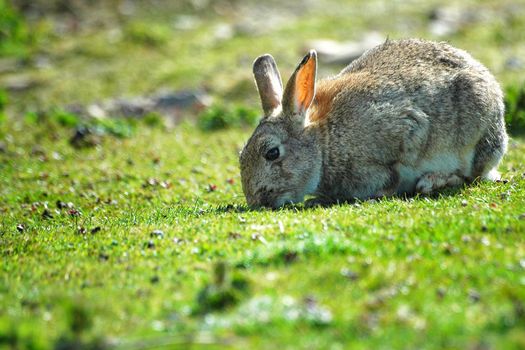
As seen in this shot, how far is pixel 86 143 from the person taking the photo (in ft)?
53.0

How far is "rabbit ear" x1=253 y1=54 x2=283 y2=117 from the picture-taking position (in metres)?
11.4

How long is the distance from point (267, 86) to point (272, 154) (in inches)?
60.6

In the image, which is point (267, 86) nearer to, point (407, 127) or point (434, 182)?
point (407, 127)

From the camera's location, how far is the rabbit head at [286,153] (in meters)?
10.4

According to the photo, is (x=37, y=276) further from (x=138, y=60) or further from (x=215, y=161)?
(x=138, y=60)

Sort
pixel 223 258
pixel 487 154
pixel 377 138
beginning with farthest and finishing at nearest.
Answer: pixel 487 154 < pixel 377 138 < pixel 223 258

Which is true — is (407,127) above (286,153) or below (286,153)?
above

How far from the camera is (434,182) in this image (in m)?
10.6

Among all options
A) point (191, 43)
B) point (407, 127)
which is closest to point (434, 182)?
point (407, 127)

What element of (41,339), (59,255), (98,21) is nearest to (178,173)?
(59,255)

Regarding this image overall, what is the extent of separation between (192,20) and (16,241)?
67.3ft

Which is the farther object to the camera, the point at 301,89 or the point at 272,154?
the point at 301,89

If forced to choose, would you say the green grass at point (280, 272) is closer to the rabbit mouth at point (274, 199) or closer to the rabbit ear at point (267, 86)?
the rabbit mouth at point (274, 199)

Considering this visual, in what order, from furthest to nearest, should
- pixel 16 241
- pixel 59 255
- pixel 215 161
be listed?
pixel 215 161
pixel 16 241
pixel 59 255
